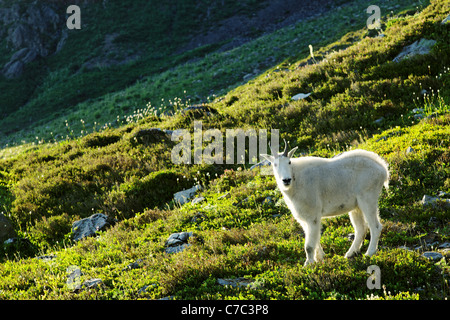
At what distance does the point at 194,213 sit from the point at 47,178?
7.37m

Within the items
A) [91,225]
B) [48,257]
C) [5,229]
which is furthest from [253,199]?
[5,229]

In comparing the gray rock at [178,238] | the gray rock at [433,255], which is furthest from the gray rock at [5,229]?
the gray rock at [433,255]

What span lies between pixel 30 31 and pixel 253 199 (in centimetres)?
5558

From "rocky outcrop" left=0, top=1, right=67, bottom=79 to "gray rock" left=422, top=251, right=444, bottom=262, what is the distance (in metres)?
52.9

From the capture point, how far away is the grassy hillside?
18.9 feet

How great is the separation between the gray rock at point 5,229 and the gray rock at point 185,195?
4.87 metres

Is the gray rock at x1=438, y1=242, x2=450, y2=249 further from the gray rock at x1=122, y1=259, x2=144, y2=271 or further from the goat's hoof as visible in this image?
the gray rock at x1=122, y1=259, x2=144, y2=271

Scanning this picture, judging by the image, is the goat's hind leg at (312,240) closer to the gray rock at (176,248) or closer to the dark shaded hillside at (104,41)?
the gray rock at (176,248)

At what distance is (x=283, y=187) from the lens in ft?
18.8

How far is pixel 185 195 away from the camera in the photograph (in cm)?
1069

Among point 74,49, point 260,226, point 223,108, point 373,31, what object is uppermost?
point 74,49

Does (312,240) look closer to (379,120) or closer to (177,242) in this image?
(177,242)
